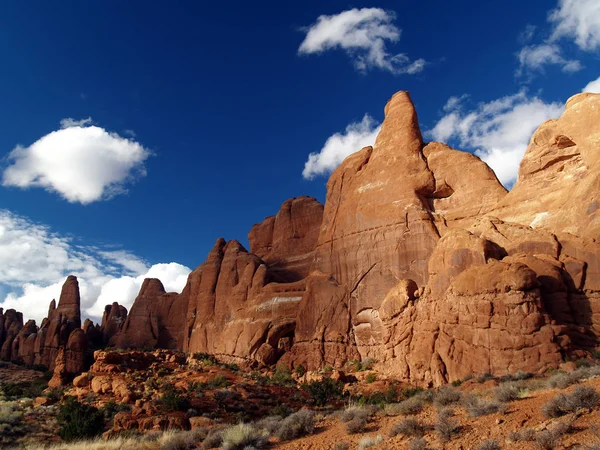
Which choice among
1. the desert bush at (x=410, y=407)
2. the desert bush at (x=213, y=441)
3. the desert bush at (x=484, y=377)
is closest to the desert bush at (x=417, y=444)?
the desert bush at (x=410, y=407)

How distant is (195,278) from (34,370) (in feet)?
72.2

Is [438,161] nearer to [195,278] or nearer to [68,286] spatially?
[195,278]

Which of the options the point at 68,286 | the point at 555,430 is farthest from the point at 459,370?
the point at 68,286

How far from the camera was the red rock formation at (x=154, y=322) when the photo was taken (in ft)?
216

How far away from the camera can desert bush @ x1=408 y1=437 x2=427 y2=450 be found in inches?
383

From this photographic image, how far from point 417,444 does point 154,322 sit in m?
62.8

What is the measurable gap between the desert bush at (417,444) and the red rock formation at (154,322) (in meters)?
58.5

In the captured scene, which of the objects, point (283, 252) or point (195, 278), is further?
point (195, 278)

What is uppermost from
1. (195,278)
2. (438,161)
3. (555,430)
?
(438,161)

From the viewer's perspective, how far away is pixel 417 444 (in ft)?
32.2

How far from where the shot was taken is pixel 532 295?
23.9 meters

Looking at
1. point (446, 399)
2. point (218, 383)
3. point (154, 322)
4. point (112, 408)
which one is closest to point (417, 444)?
point (446, 399)

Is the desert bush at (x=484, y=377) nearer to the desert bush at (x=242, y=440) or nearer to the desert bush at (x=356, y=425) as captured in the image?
the desert bush at (x=356, y=425)

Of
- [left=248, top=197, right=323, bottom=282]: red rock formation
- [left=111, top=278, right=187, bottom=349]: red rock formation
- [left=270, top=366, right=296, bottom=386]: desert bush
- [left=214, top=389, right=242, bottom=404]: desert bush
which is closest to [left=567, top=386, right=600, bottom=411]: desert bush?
[left=214, top=389, right=242, bottom=404]: desert bush
